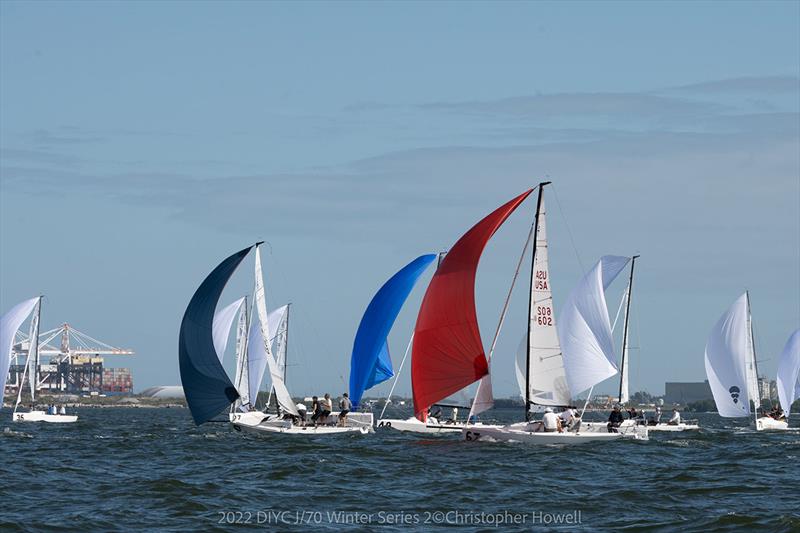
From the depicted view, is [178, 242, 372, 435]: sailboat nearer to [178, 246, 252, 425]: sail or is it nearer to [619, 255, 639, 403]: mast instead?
[178, 246, 252, 425]: sail

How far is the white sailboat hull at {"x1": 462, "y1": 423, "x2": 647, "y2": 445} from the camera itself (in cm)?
3444

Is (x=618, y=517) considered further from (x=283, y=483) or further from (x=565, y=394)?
(x=565, y=394)

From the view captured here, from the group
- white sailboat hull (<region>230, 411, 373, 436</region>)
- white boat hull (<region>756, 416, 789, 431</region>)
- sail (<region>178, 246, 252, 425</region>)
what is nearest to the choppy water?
white sailboat hull (<region>230, 411, 373, 436</region>)

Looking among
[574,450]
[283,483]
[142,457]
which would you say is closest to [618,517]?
[283,483]

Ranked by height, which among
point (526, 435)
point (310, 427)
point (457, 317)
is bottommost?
point (526, 435)

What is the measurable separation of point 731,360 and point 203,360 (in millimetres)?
28328

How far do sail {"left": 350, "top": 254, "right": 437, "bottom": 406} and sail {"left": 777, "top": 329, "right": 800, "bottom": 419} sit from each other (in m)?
21.2

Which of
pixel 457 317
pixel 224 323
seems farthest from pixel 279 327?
pixel 457 317

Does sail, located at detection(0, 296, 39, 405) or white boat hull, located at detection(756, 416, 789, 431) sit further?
sail, located at detection(0, 296, 39, 405)

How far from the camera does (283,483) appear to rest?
25953mm

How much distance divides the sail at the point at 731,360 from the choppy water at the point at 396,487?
2293 cm

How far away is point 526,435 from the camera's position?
34.4 metres

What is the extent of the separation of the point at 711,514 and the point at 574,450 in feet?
41.2

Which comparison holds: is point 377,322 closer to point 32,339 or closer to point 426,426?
point 426,426
